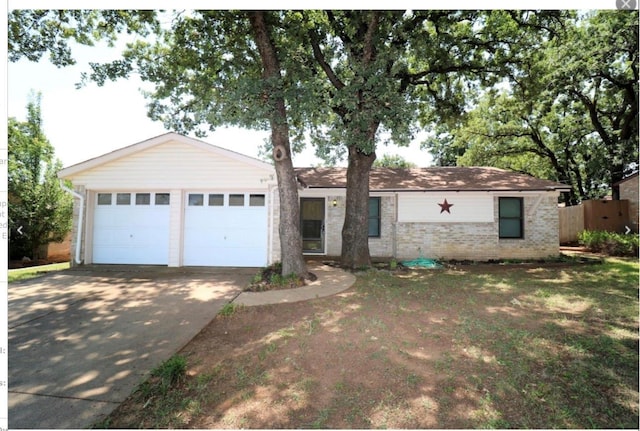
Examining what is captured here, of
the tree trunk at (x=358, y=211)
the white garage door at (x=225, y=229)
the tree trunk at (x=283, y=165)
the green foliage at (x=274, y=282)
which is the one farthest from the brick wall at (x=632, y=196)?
the white garage door at (x=225, y=229)

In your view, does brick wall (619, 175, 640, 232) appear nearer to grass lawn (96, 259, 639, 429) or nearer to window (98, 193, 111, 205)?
grass lawn (96, 259, 639, 429)

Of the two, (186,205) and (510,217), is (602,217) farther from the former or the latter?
(186,205)

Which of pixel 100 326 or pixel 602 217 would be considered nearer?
pixel 100 326

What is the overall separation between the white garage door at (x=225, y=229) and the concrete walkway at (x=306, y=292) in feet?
8.74

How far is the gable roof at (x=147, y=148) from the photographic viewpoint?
9656 millimetres

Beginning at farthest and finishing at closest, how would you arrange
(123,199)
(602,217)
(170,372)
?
(602,217), (123,199), (170,372)

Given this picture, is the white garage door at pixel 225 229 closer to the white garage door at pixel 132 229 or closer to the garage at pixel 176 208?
the garage at pixel 176 208

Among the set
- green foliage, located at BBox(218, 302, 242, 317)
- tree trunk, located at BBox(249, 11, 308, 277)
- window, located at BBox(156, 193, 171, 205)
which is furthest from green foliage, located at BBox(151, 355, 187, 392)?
window, located at BBox(156, 193, 171, 205)

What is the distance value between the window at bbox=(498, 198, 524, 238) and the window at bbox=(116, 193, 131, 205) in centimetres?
1362

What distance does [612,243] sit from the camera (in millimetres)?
12602

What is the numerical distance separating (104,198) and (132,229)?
1566 millimetres

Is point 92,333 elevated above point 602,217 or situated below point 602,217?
below

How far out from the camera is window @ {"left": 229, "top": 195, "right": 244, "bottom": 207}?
10.0 meters

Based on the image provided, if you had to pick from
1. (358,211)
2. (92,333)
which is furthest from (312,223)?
(92,333)
